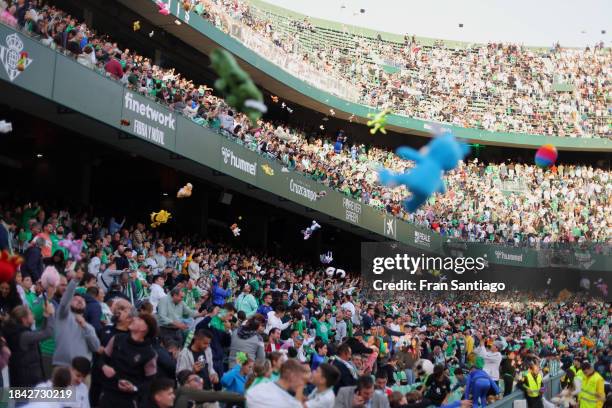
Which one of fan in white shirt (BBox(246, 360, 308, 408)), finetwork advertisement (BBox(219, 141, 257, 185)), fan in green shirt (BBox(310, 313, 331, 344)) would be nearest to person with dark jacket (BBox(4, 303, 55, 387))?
fan in white shirt (BBox(246, 360, 308, 408))

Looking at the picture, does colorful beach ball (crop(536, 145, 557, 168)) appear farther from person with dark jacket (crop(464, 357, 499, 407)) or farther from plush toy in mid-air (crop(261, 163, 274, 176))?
plush toy in mid-air (crop(261, 163, 274, 176))

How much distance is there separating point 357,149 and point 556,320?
11.9m

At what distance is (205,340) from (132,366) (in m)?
2.07

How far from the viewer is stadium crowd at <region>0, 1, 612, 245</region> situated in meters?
18.2

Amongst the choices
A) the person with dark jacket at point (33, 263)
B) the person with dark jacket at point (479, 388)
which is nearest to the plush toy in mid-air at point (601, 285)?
the person with dark jacket at point (479, 388)

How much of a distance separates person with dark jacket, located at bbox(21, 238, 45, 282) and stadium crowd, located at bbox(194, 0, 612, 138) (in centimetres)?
2837

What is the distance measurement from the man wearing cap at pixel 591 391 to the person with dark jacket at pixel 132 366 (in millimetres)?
9049

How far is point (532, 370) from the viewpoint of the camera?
13.6 metres

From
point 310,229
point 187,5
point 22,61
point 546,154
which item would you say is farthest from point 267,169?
point 546,154

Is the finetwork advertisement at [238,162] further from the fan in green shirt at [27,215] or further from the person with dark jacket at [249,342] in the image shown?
the person with dark jacket at [249,342]

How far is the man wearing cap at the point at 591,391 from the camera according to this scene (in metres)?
13.6

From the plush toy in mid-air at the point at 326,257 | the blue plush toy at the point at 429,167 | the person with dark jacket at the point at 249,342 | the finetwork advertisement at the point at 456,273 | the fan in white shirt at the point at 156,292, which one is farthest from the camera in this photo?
the finetwork advertisement at the point at 456,273

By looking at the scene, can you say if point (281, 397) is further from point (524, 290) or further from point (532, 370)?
point (524, 290)

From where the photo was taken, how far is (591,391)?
44.8 ft
